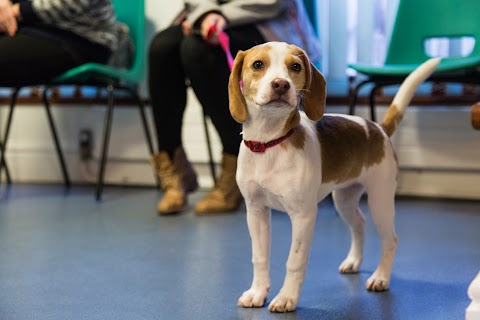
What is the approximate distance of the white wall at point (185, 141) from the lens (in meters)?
2.82

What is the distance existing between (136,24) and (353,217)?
1.81m

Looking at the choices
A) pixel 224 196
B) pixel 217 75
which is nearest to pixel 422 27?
pixel 217 75

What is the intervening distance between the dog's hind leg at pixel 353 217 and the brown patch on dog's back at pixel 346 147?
124 mm

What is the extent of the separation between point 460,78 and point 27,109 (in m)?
2.17

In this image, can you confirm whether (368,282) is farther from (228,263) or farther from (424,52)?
(424,52)

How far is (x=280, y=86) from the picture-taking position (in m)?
1.25

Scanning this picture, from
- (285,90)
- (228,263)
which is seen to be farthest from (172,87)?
(285,90)

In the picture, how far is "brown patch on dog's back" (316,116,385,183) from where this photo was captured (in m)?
1.44

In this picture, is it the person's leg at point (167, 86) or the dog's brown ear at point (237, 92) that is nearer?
the dog's brown ear at point (237, 92)

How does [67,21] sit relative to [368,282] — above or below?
above

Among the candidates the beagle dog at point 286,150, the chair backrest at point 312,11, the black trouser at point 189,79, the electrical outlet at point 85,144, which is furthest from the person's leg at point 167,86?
the beagle dog at point 286,150

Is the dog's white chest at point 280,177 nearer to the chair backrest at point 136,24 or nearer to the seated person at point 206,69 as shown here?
the seated person at point 206,69

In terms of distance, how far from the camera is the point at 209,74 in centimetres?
238

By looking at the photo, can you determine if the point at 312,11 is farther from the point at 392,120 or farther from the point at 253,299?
the point at 253,299
